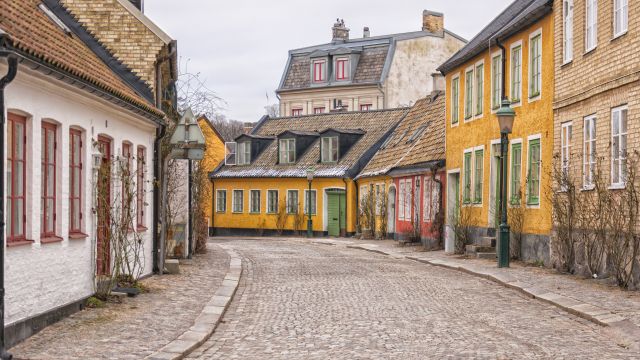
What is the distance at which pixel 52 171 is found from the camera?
38.6ft

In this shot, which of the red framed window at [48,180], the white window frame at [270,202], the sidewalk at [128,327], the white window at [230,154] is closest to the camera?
the sidewalk at [128,327]

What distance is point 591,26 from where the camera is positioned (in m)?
18.3

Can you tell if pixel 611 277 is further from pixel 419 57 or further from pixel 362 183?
pixel 419 57

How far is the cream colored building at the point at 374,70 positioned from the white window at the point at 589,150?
1545 inches

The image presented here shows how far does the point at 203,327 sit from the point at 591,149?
9542 mm

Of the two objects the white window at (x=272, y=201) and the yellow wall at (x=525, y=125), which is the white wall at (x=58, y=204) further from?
the white window at (x=272, y=201)

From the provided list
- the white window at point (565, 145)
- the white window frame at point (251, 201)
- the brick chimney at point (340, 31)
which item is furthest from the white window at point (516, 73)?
the brick chimney at point (340, 31)

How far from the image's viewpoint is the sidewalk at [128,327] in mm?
9352

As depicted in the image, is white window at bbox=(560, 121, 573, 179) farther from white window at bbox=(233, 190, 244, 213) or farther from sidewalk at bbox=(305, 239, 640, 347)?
white window at bbox=(233, 190, 244, 213)

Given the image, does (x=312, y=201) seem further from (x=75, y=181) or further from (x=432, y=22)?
(x=75, y=181)

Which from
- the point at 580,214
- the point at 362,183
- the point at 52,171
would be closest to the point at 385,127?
the point at 362,183

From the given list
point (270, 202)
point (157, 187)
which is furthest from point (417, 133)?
point (157, 187)

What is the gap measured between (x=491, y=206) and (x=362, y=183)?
1959 cm

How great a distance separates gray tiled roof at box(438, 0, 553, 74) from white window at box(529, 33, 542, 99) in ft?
1.42
